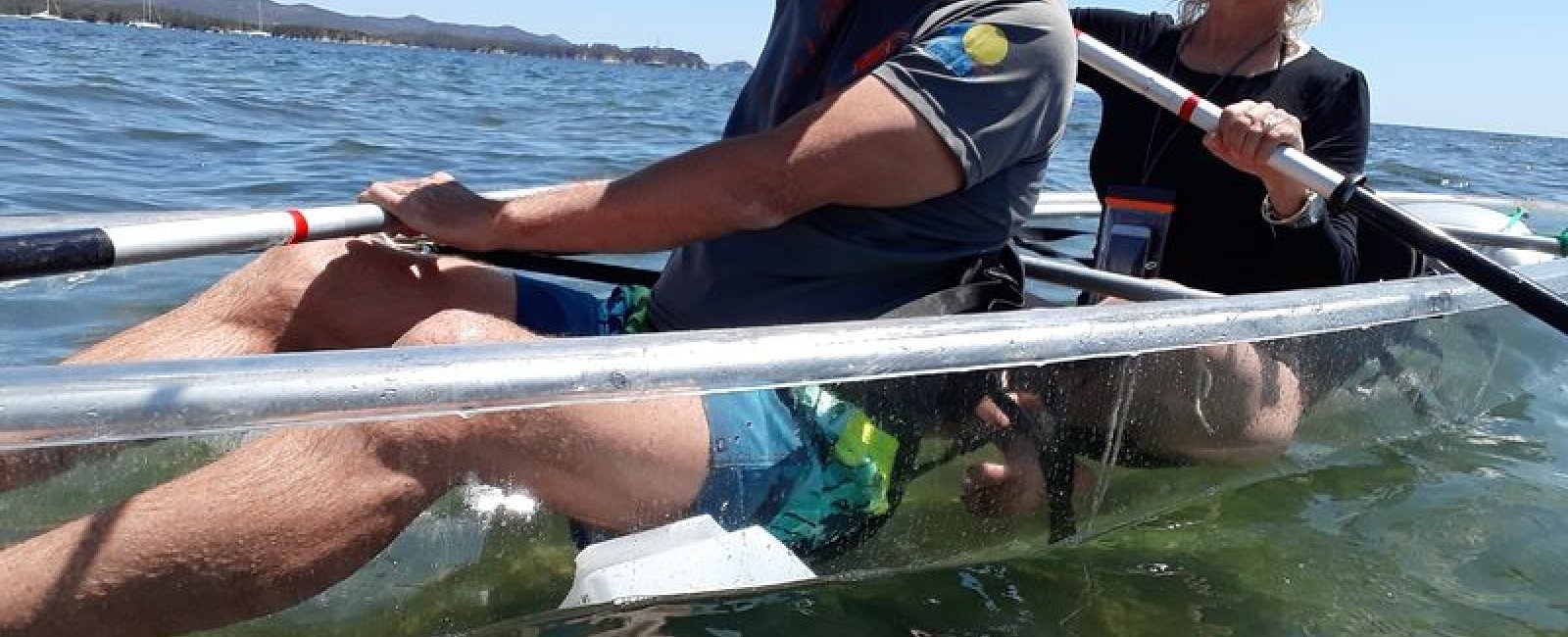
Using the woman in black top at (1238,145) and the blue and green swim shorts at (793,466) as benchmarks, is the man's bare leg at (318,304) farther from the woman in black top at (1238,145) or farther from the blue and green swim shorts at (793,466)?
the woman in black top at (1238,145)

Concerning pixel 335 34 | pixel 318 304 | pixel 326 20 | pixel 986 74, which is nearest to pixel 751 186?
pixel 986 74

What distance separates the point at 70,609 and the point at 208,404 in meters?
0.42

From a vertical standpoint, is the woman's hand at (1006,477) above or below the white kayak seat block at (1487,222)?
below

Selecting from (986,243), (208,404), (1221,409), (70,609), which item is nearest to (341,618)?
(70,609)

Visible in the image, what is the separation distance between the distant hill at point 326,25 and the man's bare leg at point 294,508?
84.2m

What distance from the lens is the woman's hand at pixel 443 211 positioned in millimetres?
2529

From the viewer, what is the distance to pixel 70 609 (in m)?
1.76

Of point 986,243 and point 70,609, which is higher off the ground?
point 986,243

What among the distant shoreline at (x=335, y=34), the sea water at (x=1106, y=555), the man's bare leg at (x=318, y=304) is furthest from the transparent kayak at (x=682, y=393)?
the distant shoreline at (x=335, y=34)

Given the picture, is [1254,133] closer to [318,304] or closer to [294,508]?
[318,304]

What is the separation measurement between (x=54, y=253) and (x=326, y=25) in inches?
4872

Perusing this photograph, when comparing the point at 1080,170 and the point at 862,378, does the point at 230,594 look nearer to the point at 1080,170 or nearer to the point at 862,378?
the point at 862,378

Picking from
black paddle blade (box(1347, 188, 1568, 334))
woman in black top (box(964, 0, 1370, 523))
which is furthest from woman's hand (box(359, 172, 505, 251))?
black paddle blade (box(1347, 188, 1568, 334))

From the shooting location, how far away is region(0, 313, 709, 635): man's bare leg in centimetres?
178
